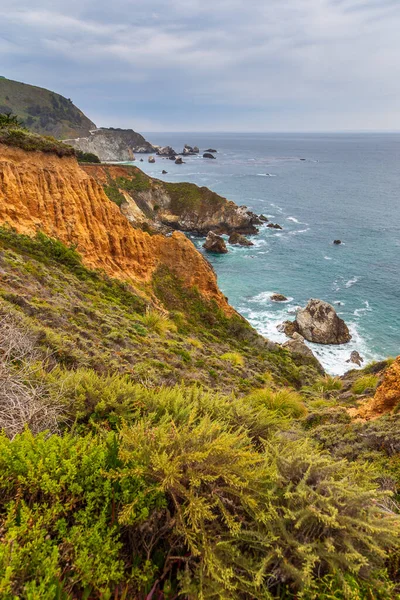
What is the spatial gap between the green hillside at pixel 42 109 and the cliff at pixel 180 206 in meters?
87.8

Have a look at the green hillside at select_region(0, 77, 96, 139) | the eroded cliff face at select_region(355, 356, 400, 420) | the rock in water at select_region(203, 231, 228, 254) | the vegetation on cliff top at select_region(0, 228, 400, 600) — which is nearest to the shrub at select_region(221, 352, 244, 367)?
the eroded cliff face at select_region(355, 356, 400, 420)

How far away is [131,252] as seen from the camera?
83.6 ft

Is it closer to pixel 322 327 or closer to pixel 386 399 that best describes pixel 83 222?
pixel 386 399

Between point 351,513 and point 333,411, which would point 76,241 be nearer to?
point 333,411

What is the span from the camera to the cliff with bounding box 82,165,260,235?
66625 millimetres

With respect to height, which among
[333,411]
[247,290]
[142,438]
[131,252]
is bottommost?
[247,290]

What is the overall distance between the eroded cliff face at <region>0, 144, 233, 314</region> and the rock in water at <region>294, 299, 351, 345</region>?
42.9ft

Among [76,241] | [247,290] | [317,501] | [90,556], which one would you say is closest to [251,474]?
[317,501]

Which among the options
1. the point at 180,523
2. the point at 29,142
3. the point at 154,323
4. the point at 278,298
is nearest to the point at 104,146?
the point at 278,298

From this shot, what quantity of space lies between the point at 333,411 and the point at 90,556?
9169 mm

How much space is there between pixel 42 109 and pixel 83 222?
158 meters

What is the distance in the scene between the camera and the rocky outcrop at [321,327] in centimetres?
3469

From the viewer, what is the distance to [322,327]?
34.9 meters

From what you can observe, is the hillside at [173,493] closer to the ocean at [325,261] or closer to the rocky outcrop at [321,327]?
the rocky outcrop at [321,327]
